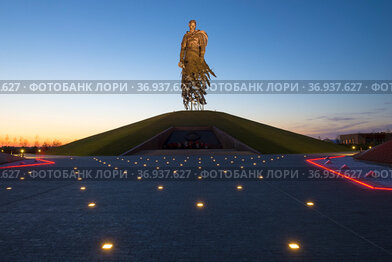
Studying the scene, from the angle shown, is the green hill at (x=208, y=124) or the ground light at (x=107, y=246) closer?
the ground light at (x=107, y=246)

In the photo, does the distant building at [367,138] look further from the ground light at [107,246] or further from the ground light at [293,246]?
the ground light at [107,246]

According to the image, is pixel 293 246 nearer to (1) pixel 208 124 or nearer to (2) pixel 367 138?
(1) pixel 208 124

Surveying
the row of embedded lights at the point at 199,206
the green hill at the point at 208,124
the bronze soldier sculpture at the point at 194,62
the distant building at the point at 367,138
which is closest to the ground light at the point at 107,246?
the row of embedded lights at the point at 199,206

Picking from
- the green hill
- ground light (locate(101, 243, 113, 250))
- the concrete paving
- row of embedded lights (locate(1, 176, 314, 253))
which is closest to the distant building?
the green hill

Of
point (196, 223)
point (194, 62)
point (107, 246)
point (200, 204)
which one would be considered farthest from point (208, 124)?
point (107, 246)

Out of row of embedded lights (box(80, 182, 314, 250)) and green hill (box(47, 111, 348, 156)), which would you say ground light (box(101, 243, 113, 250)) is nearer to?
row of embedded lights (box(80, 182, 314, 250))

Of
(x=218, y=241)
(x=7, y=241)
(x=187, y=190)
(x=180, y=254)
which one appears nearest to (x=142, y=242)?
(x=180, y=254)

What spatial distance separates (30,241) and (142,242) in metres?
2.09

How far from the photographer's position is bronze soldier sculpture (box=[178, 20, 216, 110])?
45.8 metres

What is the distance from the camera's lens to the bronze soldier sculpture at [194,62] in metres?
45.8

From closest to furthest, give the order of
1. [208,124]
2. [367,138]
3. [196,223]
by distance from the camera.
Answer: [196,223]
[208,124]
[367,138]

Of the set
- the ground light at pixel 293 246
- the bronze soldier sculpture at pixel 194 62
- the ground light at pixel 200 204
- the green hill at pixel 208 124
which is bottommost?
the ground light at pixel 293 246

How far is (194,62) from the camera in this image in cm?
4606

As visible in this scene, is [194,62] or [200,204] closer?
[200,204]
